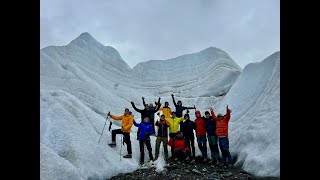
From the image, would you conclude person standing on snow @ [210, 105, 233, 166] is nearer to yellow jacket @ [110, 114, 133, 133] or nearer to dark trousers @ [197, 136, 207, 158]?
dark trousers @ [197, 136, 207, 158]

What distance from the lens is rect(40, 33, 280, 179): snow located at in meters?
12.1

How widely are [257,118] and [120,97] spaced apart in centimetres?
1280

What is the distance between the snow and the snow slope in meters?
0.04

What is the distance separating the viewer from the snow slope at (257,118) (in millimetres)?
12094

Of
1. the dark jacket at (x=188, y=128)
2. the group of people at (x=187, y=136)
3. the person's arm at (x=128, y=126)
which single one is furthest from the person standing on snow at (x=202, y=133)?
the person's arm at (x=128, y=126)

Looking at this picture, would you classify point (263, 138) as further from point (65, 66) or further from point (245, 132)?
point (65, 66)

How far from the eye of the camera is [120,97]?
25.7 m

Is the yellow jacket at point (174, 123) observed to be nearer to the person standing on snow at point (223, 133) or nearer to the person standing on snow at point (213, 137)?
the person standing on snow at point (213, 137)

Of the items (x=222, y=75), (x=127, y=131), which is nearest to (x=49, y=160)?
(x=127, y=131)

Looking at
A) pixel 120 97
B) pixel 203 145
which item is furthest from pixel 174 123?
pixel 120 97

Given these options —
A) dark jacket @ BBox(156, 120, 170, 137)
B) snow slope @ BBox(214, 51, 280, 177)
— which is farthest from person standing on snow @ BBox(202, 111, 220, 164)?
dark jacket @ BBox(156, 120, 170, 137)

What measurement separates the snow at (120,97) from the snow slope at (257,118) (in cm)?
4

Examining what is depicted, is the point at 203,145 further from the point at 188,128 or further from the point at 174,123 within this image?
the point at 174,123
